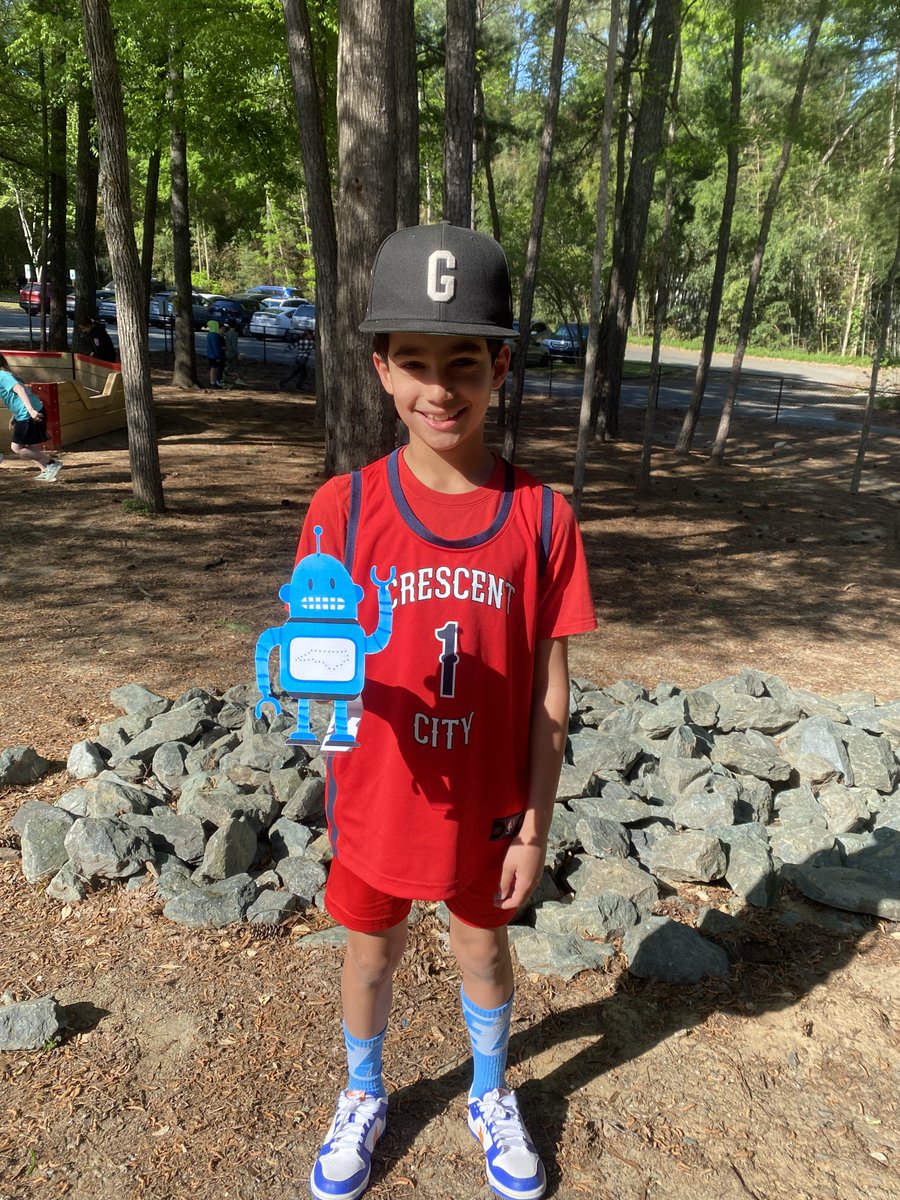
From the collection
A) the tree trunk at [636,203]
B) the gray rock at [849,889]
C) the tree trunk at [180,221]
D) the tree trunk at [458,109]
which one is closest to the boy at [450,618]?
the gray rock at [849,889]

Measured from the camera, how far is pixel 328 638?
5.70ft

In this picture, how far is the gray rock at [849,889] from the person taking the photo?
345cm

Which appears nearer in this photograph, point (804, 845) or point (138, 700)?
point (804, 845)

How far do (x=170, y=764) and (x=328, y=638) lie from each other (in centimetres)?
259

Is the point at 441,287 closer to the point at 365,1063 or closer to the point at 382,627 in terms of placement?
the point at 382,627

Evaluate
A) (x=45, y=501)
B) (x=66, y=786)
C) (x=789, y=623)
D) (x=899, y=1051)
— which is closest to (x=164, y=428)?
(x=45, y=501)

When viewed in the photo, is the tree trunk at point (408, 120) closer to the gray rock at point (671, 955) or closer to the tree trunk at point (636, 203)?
the tree trunk at point (636, 203)

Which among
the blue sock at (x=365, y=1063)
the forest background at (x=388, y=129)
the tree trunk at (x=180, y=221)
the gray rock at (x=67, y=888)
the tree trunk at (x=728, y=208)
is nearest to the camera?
the blue sock at (x=365, y=1063)

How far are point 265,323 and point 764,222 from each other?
2244cm

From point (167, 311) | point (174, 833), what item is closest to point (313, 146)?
point (174, 833)

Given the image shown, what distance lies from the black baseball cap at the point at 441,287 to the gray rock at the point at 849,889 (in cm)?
269

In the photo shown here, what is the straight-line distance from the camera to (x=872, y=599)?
8.45m

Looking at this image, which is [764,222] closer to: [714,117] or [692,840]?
[714,117]

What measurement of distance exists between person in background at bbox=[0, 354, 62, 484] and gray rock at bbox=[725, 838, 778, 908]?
9.23 metres
